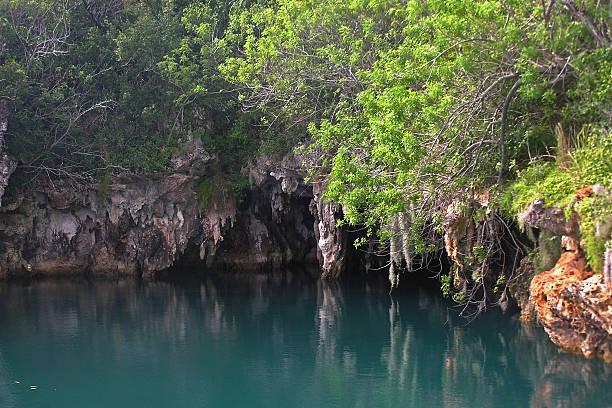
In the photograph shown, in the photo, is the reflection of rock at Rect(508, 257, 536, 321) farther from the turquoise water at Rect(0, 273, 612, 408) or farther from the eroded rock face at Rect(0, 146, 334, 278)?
the eroded rock face at Rect(0, 146, 334, 278)

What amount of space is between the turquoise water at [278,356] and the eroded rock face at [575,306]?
347 millimetres

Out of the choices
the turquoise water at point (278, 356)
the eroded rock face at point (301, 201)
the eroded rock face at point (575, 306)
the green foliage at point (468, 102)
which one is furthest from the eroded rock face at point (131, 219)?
the eroded rock face at point (575, 306)

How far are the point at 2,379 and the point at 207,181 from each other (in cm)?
1313

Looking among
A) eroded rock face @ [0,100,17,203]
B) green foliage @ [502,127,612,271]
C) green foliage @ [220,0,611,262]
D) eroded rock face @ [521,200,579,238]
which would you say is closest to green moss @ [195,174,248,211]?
eroded rock face @ [0,100,17,203]

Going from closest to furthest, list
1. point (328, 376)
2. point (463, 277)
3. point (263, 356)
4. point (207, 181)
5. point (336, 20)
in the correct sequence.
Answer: point (328, 376), point (263, 356), point (463, 277), point (336, 20), point (207, 181)

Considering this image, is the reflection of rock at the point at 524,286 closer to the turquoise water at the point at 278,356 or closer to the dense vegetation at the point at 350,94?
the turquoise water at the point at 278,356

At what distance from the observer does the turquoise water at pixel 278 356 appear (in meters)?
11.2

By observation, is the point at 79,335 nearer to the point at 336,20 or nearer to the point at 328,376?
the point at 328,376

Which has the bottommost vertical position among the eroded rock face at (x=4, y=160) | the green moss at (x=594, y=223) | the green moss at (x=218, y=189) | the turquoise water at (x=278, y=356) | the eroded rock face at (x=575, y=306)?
the turquoise water at (x=278, y=356)

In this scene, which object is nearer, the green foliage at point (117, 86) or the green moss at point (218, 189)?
the green foliage at point (117, 86)

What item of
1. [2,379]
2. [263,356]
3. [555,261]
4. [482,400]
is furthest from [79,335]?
[555,261]

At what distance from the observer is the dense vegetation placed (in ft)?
35.9

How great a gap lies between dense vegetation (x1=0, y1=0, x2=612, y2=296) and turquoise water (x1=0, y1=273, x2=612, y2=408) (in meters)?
2.12

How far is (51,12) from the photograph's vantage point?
22484 millimetres
